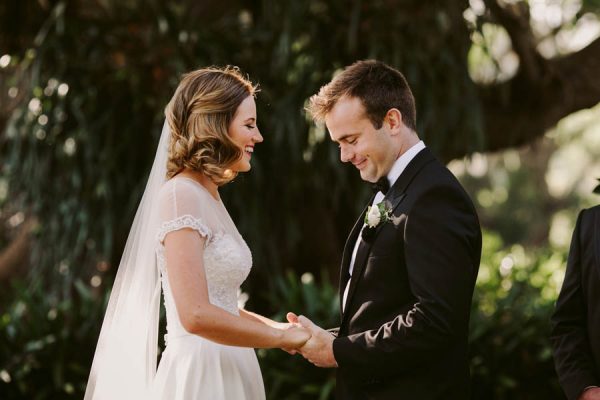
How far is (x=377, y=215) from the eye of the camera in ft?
8.99

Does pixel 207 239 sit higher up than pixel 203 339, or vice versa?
pixel 207 239

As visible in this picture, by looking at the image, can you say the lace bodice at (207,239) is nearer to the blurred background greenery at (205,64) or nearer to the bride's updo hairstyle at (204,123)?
the bride's updo hairstyle at (204,123)

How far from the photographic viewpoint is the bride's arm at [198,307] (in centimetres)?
268

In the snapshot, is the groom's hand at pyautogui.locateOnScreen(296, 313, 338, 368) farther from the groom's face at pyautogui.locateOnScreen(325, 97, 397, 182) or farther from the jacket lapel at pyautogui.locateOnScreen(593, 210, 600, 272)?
the jacket lapel at pyautogui.locateOnScreen(593, 210, 600, 272)

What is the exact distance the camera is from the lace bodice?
2.80m

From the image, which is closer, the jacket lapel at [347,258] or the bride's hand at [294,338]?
A: the bride's hand at [294,338]

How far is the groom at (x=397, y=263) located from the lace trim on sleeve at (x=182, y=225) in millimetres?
482

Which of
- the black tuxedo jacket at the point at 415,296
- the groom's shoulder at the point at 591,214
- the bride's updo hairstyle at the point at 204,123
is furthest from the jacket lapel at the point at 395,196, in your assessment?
the groom's shoulder at the point at 591,214

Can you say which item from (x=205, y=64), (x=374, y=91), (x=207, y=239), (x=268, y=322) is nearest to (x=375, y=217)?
(x=374, y=91)

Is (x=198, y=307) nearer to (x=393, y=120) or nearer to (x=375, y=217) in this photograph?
(x=375, y=217)

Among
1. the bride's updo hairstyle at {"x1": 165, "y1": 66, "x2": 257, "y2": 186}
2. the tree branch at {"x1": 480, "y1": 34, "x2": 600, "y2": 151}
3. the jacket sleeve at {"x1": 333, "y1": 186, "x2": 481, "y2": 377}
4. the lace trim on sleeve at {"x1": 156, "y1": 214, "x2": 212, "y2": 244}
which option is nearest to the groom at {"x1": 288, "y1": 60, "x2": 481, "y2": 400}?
the jacket sleeve at {"x1": 333, "y1": 186, "x2": 481, "y2": 377}

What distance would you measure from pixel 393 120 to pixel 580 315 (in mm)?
1058

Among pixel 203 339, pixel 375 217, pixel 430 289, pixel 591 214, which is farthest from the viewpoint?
pixel 591 214

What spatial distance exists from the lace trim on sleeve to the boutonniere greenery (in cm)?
56
